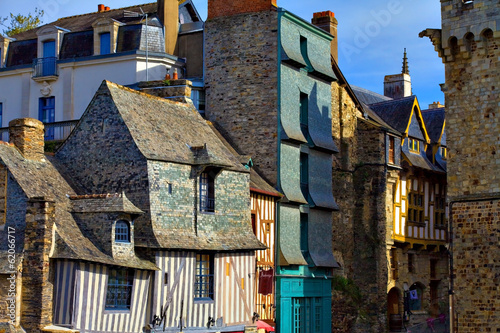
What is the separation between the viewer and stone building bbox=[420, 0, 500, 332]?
25812 millimetres

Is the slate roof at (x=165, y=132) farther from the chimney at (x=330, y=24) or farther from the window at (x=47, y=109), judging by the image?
the chimney at (x=330, y=24)

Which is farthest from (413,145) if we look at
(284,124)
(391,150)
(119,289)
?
(119,289)

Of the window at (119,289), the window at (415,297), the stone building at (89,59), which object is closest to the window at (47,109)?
the stone building at (89,59)

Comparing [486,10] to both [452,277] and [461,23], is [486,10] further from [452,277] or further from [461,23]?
[452,277]

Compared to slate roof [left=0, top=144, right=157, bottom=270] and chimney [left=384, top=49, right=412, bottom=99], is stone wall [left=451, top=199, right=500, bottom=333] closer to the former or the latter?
slate roof [left=0, top=144, right=157, bottom=270]

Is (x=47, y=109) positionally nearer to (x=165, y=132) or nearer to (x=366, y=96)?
(x=165, y=132)

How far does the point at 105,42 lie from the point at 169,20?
7.81 ft

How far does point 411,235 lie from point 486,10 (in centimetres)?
1417

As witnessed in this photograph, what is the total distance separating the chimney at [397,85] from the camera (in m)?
46.8

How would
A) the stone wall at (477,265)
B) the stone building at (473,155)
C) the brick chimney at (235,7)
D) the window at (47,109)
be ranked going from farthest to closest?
the window at (47,109) < the brick chimney at (235,7) < the stone building at (473,155) < the stone wall at (477,265)

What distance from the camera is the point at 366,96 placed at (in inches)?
1751

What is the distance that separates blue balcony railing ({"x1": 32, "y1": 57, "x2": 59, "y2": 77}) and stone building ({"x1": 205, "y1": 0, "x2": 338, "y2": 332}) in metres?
5.49

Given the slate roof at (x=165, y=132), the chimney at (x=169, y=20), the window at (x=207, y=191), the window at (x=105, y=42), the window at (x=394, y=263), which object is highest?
the chimney at (x=169, y=20)

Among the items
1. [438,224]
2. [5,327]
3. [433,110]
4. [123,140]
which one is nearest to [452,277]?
[123,140]
